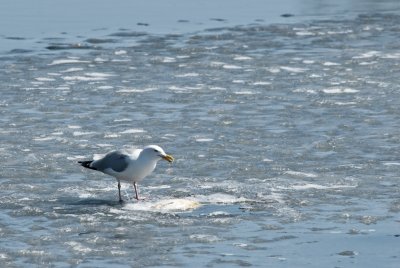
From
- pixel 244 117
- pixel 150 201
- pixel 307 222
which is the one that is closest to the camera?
pixel 307 222

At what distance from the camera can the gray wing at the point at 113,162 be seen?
38.5 feet

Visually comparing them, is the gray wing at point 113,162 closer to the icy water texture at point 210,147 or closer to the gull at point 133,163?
the gull at point 133,163

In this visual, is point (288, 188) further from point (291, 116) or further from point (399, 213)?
point (291, 116)

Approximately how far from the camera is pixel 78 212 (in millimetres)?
11219

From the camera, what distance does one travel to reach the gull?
11.7m

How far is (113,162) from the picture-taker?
1180 cm

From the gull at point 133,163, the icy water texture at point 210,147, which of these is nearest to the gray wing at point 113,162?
the gull at point 133,163

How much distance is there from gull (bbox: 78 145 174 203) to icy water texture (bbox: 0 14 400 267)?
282 millimetres

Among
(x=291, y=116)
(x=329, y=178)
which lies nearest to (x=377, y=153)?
(x=329, y=178)

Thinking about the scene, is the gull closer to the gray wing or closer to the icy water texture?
the gray wing

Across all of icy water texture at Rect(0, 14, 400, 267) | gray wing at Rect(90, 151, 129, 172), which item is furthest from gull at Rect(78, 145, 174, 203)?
icy water texture at Rect(0, 14, 400, 267)

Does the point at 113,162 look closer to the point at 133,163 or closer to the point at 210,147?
the point at 133,163

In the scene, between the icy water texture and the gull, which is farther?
the gull

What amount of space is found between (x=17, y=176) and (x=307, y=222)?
3.49 metres
